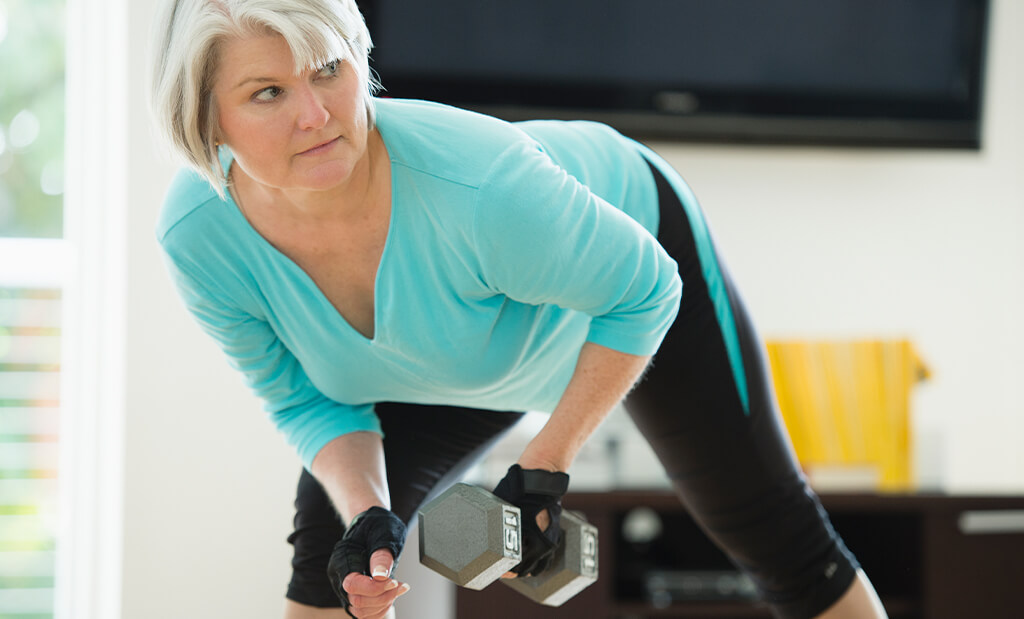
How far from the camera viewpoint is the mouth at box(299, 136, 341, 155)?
57 cm

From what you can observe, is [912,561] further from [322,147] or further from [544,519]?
[322,147]

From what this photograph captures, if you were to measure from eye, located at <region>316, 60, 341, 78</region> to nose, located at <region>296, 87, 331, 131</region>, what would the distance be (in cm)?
1

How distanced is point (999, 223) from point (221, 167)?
1.44 meters

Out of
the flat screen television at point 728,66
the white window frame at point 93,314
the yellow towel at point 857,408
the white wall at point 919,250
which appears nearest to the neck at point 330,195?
the white window frame at point 93,314

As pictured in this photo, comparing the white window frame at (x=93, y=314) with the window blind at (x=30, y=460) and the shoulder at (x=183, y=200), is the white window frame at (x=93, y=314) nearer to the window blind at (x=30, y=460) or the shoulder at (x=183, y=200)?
the window blind at (x=30, y=460)

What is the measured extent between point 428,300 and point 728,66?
3.23 feet

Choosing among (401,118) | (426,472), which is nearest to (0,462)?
(426,472)

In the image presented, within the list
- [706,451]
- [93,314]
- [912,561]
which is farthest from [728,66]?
[93,314]

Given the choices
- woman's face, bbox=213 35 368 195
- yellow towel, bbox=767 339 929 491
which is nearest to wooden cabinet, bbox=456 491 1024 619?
yellow towel, bbox=767 339 929 491

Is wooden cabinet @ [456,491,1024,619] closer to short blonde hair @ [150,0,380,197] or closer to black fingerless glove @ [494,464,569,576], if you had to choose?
black fingerless glove @ [494,464,569,576]

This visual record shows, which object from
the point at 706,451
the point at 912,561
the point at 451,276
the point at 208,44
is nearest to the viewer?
the point at 208,44

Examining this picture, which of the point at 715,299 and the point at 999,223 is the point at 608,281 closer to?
the point at 715,299

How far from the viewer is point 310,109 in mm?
552

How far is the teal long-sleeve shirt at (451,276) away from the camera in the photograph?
0.61 m
